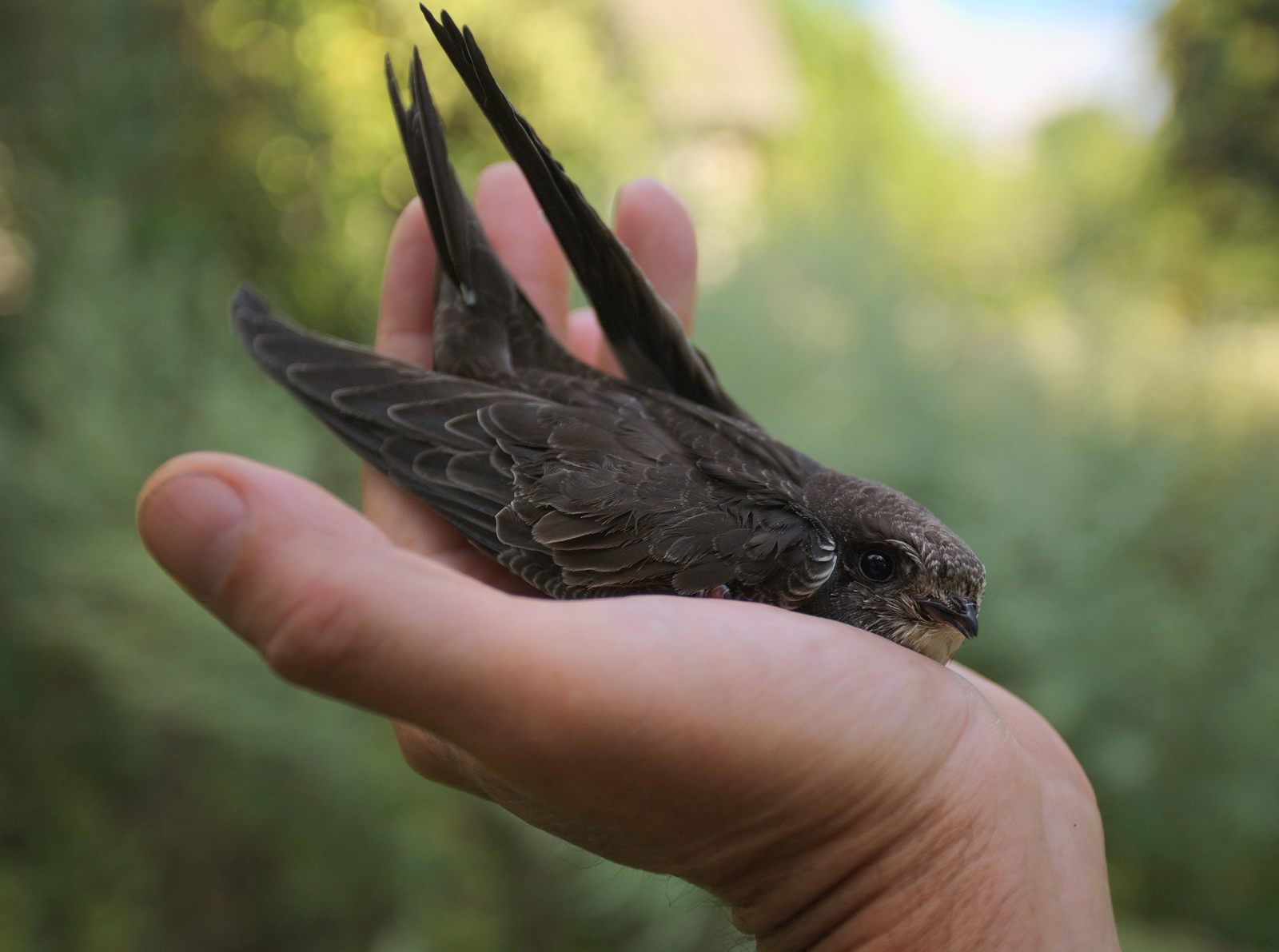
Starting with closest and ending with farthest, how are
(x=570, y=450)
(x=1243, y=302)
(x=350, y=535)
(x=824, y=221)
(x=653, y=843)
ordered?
(x=350, y=535) → (x=653, y=843) → (x=570, y=450) → (x=824, y=221) → (x=1243, y=302)

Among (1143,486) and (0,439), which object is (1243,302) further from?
(0,439)

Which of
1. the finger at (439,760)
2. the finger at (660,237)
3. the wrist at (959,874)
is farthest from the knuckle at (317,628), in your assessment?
the finger at (660,237)

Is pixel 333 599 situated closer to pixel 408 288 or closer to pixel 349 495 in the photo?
pixel 408 288

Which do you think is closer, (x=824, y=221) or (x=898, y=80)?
(x=824, y=221)

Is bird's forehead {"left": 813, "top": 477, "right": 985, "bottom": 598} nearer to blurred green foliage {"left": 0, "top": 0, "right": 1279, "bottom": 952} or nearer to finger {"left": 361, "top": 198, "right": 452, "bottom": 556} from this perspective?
finger {"left": 361, "top": 198, "right": 452, "bottom": 556}

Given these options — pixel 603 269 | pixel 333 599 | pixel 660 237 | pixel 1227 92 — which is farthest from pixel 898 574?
pixel 1227 92

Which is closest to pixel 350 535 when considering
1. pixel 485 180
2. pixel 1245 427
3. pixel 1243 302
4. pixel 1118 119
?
pixel 485 180

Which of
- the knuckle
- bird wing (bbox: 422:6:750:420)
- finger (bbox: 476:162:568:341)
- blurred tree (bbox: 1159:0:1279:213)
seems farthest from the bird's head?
blurred tree (bbox: 1159:0:1279:213)

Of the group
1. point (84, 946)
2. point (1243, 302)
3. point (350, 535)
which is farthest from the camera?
point (1243, 302)
